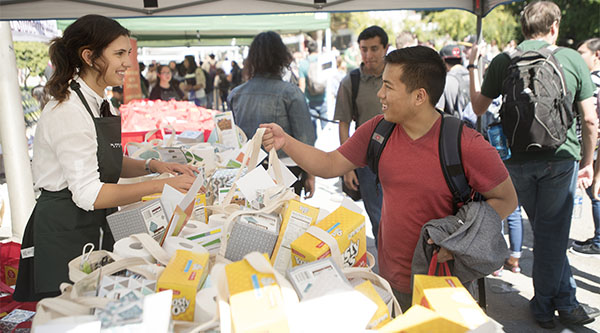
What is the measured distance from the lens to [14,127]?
4.38m

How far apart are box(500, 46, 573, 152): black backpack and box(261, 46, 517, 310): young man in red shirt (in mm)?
1253

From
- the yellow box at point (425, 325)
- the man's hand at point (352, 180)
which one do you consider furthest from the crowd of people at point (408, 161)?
the man's hand at point (352, 180)

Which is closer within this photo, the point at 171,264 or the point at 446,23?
the point at 171,264

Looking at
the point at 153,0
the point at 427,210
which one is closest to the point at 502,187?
the point at 427,210

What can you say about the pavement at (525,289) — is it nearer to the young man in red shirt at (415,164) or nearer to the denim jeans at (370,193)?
the denim jeans at (370,193)

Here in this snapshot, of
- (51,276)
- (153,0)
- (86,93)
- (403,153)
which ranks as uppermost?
(153,0)

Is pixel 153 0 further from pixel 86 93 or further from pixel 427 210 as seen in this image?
pixel 427 210

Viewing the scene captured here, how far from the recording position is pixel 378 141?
2.32 metres

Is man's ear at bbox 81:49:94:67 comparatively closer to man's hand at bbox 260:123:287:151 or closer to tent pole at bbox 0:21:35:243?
man's hand at bbox 260:123:287:151

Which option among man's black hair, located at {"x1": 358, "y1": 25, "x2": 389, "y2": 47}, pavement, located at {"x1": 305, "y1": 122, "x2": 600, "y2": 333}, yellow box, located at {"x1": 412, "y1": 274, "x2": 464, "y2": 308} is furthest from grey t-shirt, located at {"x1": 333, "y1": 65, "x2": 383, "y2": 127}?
yellow box, located at {"x1": 412, "y1": 274, "x2": 464, "y2": 308}

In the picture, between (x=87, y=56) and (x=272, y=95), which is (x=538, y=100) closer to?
(x=272, y=95)

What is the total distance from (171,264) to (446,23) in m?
39.9

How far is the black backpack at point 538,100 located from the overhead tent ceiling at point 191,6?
2.95 feet

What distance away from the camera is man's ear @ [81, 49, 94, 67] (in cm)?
223
